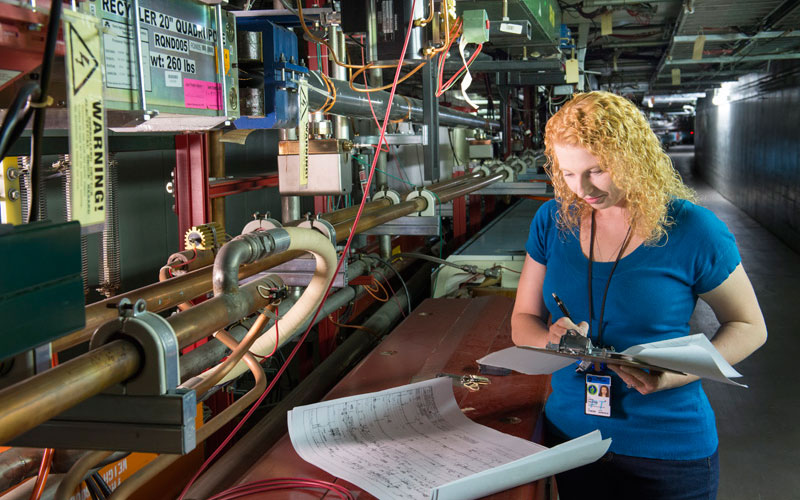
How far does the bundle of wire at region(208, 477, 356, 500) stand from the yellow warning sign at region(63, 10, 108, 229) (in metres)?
0.72

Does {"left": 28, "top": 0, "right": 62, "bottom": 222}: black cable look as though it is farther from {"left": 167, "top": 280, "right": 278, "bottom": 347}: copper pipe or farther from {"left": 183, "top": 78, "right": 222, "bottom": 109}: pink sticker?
{"left": 183, "top": 78, "right": 222, "bottom": 109}: pink sticker

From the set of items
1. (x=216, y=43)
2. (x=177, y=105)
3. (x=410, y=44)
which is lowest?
(x=177, y=105)

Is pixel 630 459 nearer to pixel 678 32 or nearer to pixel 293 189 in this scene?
pixel 293 189

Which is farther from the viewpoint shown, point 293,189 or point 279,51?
point 293,189

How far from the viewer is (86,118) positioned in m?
0.74

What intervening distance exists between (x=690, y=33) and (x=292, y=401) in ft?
17.2

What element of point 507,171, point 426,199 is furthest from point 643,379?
point 507,171

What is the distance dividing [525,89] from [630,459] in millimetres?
7513

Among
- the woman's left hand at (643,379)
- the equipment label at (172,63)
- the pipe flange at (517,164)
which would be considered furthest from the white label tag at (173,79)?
the pipe flange at (517,164)

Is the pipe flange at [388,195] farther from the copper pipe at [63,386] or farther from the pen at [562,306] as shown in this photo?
the copper pipe at [63,386]

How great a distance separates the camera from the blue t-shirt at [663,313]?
1419 millimetres

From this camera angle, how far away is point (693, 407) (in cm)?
145

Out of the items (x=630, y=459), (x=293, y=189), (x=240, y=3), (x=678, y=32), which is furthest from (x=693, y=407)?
(x=678, y=32)

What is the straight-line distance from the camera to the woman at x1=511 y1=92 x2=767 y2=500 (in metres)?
1.42
